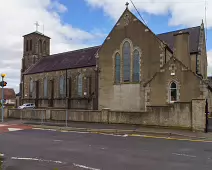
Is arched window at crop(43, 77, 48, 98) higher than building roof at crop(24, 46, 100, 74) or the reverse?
the reverse

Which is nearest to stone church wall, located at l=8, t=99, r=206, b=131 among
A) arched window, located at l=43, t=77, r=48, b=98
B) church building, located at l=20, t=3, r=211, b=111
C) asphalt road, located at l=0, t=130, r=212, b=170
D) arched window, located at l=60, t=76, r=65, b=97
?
church building, located at l=20, t=3, r=211, b=111

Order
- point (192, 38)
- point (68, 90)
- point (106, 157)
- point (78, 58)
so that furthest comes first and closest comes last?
point (78, 58) < point (68, 90) < point (192, 38) < point (106, 157)

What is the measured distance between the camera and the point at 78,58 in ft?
133

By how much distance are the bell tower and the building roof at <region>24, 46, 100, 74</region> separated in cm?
557

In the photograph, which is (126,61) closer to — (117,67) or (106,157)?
(117,67)

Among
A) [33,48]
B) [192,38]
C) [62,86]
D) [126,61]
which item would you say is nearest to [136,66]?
[126,61]

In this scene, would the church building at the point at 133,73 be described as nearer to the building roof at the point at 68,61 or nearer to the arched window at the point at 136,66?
the arched window at the point at 136,66

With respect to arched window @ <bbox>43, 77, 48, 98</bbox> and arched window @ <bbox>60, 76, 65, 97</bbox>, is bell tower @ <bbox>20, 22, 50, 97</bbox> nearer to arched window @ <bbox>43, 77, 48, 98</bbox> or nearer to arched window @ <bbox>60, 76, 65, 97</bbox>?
arched window @ <bbox>43, 77, 48, 98</bbox>

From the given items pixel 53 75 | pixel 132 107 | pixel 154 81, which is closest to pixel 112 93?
pixel 132 107

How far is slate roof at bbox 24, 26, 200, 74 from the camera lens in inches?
1257

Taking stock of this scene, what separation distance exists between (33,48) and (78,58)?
19263 millimetres

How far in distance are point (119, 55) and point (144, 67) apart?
10.7ft

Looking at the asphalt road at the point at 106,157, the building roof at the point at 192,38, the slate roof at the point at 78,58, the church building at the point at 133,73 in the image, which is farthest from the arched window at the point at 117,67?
the asphalt road at the point at 106,157

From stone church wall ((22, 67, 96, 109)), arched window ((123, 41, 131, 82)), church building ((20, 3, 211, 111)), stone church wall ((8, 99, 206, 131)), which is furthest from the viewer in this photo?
stone church wall ((22, 67, 96, 109))
